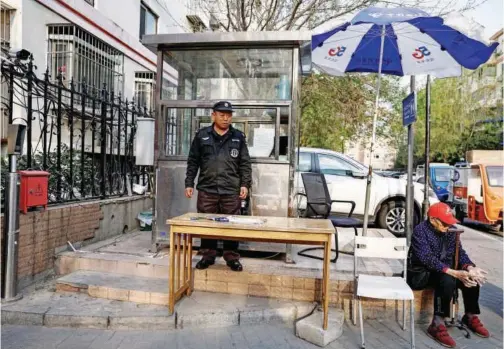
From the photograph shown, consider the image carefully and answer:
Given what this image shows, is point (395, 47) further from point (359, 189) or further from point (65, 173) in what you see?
point (65, 173)

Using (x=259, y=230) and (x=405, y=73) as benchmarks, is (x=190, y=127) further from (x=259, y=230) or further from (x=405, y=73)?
(x=405, y=73)

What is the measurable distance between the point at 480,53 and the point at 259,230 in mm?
3521

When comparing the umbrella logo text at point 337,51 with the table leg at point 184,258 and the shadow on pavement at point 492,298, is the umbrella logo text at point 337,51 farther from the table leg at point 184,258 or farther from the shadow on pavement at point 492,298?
the shadow on pavement at point 492,298

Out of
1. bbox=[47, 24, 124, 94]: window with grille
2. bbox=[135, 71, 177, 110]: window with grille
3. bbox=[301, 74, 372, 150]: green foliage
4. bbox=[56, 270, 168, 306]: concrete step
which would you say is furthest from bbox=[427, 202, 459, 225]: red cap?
bbox=[135, 71, 177, 110]: window with grille

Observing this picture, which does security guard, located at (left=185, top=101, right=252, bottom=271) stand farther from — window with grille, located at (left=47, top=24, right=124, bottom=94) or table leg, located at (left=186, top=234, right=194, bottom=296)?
window with grille, located at (left=47, top=24, right=124, bottom=94)

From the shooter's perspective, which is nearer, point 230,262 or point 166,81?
point 230,262

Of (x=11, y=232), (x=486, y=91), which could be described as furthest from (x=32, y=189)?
(x=486, y=91)

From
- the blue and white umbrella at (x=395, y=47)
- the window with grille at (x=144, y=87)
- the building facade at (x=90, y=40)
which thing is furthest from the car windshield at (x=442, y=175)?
the blue and white umbrella at (x=395, y=47)

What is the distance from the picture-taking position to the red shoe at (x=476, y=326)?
3.67 meters

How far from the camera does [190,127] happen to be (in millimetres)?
5266

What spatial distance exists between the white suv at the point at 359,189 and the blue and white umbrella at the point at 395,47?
2940 mm

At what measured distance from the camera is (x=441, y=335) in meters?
3.52

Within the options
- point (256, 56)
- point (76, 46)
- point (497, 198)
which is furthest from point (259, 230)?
point (497, 198)

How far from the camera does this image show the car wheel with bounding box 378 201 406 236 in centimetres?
820
